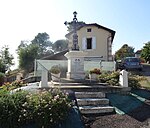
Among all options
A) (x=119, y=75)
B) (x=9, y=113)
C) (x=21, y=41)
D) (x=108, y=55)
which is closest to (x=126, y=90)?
(x=119, y=75)

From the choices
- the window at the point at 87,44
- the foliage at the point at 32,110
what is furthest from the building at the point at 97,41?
the foliage at the point at 32,110

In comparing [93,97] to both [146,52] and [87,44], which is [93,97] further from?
[146,52]

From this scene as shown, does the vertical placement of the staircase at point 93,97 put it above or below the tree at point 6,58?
below

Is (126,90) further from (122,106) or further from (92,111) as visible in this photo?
(92,111)

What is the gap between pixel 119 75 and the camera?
528 inches

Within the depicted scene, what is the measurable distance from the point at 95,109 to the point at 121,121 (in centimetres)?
117

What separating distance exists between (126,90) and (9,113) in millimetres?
6265

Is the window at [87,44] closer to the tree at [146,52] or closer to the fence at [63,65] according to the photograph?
the fence at [63,65]

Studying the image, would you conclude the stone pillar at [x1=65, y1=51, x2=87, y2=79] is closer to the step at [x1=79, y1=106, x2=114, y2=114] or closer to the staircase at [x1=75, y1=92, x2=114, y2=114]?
the staircase at [x1=75, y1=92, x2=114, y2=114]

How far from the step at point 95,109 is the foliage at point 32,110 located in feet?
3.35

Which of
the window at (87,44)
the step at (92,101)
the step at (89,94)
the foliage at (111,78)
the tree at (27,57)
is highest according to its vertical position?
the window at (87,44)

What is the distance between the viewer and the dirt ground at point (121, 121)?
806 centimetres

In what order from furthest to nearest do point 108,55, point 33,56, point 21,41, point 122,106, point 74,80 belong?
point 21,41 → point 33,56 → point 108,55 → point 74,80 → point 122,106

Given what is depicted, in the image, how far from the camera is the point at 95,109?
9.19 metres
